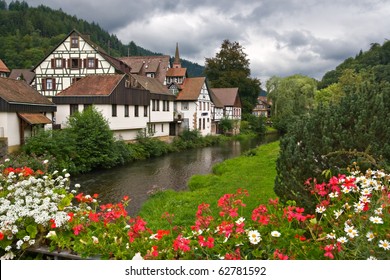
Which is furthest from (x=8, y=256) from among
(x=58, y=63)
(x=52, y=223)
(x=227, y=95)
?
(x=227, y=95)

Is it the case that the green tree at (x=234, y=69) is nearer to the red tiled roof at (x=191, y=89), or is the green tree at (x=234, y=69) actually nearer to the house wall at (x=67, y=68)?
the red tiled roof at (x=191, y=89)

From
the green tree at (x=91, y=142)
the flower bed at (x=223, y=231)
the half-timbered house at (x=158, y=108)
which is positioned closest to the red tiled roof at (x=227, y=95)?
the half-timbered house at (x=158, y=108)

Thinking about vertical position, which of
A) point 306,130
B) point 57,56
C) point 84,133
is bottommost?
point 84,133

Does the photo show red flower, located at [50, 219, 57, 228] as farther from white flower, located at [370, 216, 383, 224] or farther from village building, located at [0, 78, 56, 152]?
village building, located at [0, 78, 56, 152]

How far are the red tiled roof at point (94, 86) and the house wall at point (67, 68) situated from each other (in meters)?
4.66

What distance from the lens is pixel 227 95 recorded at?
60.7 m

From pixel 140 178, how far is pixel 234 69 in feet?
167

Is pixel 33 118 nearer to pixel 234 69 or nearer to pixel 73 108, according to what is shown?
pixel 73 108

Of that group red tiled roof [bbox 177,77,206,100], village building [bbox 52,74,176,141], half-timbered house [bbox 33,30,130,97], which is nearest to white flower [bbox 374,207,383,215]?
village building [bbox 52,74,176,141]

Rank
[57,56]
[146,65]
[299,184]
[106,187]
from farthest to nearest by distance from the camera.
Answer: [146,65] → [57,56] → [106,187] → [299,184]

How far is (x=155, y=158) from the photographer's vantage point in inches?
1216

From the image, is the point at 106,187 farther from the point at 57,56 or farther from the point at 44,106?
the point at 57,56
